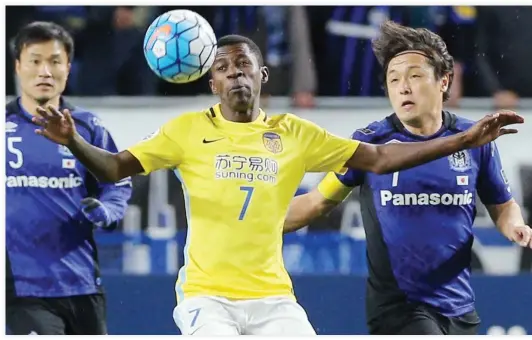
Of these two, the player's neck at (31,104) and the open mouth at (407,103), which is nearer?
the open mouth at (407,103)

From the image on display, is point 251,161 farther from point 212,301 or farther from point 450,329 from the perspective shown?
point 450,329

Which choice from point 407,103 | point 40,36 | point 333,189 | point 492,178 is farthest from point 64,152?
point 492,178

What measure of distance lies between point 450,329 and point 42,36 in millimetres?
3188

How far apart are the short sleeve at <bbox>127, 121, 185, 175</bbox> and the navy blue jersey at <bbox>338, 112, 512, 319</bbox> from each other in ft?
4.06

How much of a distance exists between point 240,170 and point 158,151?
0.45m

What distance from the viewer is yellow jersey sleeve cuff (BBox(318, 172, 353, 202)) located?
7332 millimetres

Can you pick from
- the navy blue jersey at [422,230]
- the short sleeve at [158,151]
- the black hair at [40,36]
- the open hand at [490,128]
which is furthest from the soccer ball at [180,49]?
the open hand at [490,128]

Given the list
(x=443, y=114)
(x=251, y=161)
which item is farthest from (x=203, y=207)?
(x=443, y=114)

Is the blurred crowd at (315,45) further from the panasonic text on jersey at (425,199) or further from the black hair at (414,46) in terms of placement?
the panasonic text on jersey at (425,199)

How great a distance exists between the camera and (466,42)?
1016 centimetres

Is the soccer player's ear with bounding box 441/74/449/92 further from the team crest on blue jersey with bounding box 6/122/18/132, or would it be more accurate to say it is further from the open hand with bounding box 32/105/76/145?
the team crest on blue jersey with bounding box 6/122/18/132

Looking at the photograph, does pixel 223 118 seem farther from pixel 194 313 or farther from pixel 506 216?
pixel 506 216

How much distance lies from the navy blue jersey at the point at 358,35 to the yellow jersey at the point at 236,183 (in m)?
3.43

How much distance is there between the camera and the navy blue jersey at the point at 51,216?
297 inches
